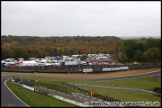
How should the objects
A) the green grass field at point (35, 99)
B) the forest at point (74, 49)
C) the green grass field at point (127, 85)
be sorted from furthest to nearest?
1. the forest at point (74, 49)
2. the green grass field at point (127, 85)
3. the green grass field at point (35, 99)

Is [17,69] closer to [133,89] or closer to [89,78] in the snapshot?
[89,78]

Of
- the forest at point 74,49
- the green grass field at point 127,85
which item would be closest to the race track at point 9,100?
the green grass field at point 127,85

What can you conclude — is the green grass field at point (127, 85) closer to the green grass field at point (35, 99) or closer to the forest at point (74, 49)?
the green grass field at point (35, 99)

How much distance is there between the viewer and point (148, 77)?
1869 inches

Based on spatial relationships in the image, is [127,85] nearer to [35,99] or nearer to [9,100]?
[35,99]

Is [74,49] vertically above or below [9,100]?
above

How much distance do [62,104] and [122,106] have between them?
6.04 meters

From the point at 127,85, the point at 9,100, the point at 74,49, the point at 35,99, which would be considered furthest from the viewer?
the point at 74,49

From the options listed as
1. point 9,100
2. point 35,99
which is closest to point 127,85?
point 35,99

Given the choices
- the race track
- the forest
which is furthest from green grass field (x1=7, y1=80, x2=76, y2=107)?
the forest

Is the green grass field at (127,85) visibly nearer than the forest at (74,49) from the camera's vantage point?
Yes

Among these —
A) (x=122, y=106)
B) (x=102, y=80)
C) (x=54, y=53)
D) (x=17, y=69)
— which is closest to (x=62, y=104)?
(x=122, y=106)

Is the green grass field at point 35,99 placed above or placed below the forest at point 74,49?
below

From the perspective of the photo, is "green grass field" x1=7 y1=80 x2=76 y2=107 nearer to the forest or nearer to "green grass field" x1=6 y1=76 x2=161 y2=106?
"green grass field" x1=6 y1=76 x2=161 y2=106
